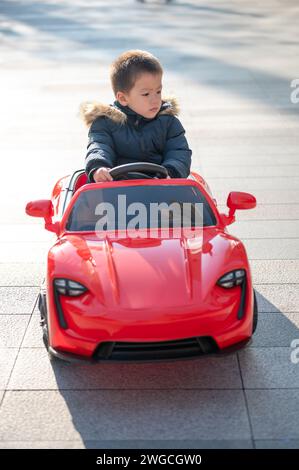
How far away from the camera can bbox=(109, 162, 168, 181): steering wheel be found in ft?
17.3

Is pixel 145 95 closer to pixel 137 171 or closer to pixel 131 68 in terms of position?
pixel 131 68

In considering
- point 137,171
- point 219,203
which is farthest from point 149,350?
point 219,203

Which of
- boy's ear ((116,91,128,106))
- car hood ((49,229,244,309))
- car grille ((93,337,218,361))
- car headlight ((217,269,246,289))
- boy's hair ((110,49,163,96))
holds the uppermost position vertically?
boy's hair ((110,49,163,96))

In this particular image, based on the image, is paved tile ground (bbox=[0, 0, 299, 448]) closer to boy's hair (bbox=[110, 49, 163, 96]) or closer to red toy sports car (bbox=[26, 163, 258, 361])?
red toy sports car (bbox=[26, 163, 258, 361])

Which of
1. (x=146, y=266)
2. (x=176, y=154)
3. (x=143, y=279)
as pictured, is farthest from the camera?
(x=176, y=154)

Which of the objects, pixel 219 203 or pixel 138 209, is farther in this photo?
pixel 219 203

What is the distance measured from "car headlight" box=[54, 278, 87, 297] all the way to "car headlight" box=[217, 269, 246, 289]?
0.82m

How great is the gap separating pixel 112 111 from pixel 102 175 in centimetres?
68

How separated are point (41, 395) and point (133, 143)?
2.09 m

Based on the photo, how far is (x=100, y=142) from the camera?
5766 mm

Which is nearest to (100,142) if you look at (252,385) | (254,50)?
(252,385)

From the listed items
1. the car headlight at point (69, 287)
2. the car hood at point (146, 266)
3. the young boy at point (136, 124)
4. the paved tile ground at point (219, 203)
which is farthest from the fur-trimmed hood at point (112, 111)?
the car headlight at point (69, 287)

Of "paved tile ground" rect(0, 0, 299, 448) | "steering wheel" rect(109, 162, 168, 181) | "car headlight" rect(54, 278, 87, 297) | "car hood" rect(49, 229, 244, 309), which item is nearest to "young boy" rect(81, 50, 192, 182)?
"steering wheel" rect(109, 162, 168, 181)

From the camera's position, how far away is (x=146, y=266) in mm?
4648
